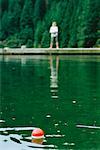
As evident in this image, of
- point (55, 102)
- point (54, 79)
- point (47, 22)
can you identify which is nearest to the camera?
point (55, 102)

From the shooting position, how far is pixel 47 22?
46.6 m

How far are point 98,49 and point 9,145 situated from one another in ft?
91.5

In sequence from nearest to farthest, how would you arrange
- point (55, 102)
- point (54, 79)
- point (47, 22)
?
point (55, 102), point (54, 79), point (47, 22)

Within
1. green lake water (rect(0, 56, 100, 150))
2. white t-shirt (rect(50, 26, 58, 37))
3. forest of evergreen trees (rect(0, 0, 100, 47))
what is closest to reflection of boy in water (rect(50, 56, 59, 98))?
green lake water (rect(0, 56, 100, 150))

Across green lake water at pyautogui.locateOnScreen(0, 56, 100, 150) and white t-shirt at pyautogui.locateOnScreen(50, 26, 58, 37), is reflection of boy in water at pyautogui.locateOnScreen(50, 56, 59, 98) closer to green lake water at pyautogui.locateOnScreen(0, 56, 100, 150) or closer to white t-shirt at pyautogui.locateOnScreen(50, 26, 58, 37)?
green lake water at pyautogui.locateOnScreen(0, 56, 100, 150)

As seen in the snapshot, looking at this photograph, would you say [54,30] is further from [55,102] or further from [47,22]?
[55,102]

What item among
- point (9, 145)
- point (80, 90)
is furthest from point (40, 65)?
point (9, 145)

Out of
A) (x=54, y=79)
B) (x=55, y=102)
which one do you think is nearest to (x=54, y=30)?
(x=54, y=79)

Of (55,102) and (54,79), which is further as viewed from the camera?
(54,79)

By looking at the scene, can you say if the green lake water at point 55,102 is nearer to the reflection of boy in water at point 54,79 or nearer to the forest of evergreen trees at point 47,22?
the reflection of boy in water at point 54,79

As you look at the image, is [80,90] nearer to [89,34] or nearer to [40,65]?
[40,65]

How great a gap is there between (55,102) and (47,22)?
3009cm

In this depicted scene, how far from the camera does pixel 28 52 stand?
39.3m

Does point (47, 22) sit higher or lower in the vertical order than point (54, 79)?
higher
